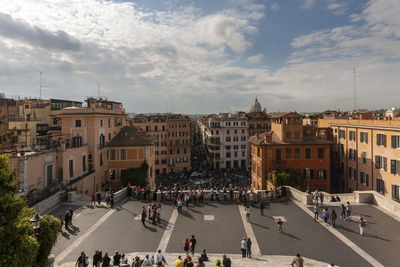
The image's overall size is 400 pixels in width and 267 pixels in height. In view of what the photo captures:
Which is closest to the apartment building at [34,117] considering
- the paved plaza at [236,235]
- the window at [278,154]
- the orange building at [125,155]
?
the orange building at [125,155]

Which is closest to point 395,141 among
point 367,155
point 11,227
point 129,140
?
point 367,155

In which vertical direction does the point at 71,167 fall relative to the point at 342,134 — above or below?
below

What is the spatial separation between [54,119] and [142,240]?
4427 cm

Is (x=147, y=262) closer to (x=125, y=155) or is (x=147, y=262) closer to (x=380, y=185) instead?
(x=125, y=155)

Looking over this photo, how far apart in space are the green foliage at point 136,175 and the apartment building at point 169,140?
35955 millimetres

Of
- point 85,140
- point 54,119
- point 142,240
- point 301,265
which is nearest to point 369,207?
point 301,265

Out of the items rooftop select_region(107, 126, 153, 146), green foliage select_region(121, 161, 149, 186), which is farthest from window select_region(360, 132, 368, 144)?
green foliage select_region(121, 161, 149, 186)

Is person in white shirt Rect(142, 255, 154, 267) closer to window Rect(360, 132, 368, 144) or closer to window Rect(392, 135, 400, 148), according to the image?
window Rect(392, 135, 400, 148)

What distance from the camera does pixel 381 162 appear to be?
3672 cm

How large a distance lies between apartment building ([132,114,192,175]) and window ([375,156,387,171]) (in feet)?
178

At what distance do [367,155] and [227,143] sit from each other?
4707 centimetres

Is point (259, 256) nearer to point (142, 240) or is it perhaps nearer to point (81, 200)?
point (142, 240)

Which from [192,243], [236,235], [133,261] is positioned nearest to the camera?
[133,261]

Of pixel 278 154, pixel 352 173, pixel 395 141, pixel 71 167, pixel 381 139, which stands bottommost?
pixel 352 173
